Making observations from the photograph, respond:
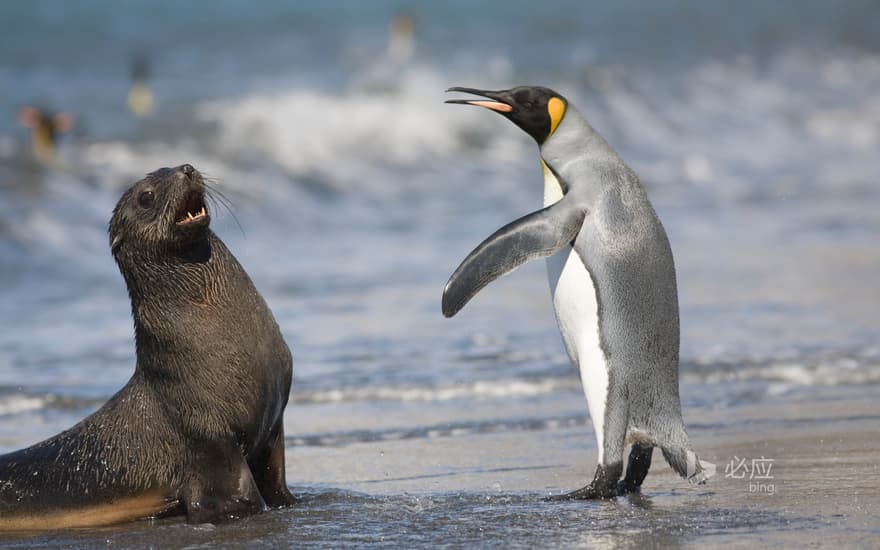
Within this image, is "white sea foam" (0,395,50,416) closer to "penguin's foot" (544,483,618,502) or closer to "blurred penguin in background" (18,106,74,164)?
"penguin's foot" (544,483,618,502)

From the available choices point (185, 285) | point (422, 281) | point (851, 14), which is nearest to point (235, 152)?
point (422, 281)

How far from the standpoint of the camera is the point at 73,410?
7.59m

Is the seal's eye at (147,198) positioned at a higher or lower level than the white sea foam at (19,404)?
higher

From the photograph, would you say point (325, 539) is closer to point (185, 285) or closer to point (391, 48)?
point (185, 285)

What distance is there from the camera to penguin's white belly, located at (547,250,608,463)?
5.38 metres

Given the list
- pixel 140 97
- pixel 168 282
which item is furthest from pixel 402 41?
pixel 168 282

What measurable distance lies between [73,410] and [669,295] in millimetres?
3438

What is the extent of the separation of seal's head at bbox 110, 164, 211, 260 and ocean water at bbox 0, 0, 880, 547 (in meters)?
1.02

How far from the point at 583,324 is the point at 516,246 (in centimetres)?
37

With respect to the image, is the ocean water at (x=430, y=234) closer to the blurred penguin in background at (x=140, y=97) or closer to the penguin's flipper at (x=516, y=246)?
the blurred penguin in background at (x=140, y=97)

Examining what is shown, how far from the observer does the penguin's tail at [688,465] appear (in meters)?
5.35

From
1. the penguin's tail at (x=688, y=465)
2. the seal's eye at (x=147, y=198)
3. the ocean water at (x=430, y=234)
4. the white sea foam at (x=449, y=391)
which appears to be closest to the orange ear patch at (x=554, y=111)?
the penguin's tail at (x=688, y=465)

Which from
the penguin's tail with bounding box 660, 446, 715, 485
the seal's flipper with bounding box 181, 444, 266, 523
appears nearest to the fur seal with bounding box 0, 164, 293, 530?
the seal's flipper with bounding box 181, 444, 266, 523

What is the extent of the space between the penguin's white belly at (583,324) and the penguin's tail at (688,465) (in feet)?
0.86
